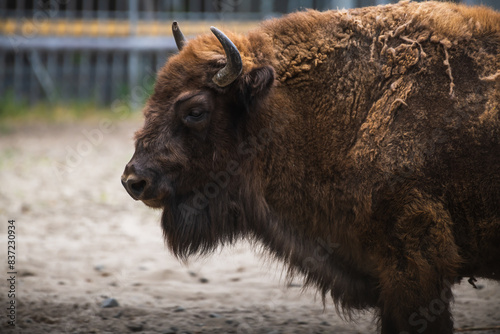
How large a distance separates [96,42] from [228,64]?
11599 mm

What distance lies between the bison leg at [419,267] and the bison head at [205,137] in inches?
36.1

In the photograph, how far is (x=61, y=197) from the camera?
28.0 feet

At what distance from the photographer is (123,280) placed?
229 inches

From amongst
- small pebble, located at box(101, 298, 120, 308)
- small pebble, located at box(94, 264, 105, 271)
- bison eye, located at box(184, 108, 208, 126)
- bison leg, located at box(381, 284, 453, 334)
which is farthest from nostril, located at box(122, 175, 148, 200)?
small pebble, located at box(94, 264, 105, 271)

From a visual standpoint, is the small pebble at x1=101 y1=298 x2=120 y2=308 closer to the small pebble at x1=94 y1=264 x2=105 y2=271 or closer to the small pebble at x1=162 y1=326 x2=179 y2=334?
the small pebble at x1=162 y1=326 x2=179 y2=334

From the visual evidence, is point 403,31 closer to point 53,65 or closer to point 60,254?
point 60,254

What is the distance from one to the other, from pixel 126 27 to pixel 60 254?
9.47 metres

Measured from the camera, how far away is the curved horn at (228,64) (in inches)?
152

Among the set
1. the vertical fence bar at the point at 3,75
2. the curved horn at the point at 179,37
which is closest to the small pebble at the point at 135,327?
the curved horn at the point at 179,37

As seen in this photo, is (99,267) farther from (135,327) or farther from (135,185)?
(135,185)

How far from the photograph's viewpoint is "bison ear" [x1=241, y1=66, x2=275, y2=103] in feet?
12.9

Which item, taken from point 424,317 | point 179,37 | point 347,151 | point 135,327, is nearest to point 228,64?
point 179,37

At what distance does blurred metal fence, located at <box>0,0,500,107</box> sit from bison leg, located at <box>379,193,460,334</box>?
11.3 metres

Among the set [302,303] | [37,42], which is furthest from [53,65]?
[302,303]
